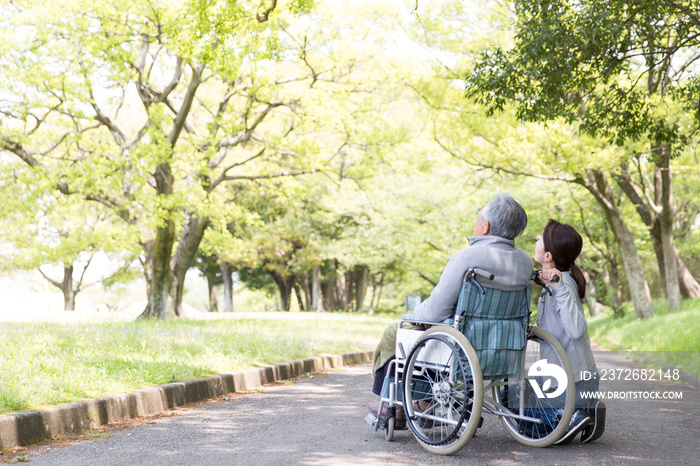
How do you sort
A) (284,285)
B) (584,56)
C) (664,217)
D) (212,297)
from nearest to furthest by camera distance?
(584,56)
(664,217)
(284,285)
(212,297)

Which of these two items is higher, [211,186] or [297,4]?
[297,4]

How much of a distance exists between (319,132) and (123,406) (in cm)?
1490

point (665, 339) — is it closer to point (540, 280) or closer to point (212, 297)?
point (540, 280)

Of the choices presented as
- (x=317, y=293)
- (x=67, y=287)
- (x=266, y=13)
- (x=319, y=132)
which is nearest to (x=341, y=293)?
(x=317, y=293)

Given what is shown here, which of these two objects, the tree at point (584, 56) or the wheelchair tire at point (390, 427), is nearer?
the wheelchair tire at point (390, 427)

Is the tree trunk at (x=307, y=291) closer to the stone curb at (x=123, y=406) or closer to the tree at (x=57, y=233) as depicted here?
the tree at (x=57, y=233)

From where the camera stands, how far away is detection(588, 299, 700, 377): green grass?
9.78m

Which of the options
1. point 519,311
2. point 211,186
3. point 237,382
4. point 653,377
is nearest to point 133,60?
point 211,186

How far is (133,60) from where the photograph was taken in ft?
49.4

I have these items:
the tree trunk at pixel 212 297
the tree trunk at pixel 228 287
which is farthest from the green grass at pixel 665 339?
the tree trunk at pixel 212 297

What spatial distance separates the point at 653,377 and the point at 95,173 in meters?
11.6

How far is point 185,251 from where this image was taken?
1800 centimetres

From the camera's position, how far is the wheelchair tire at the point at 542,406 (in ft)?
13.0

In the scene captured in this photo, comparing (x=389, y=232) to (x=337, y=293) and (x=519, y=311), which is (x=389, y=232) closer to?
(x=337, y=293)
